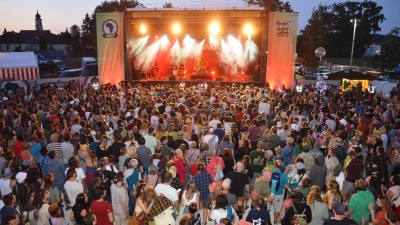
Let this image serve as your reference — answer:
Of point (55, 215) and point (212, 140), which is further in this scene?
point (212, 140)

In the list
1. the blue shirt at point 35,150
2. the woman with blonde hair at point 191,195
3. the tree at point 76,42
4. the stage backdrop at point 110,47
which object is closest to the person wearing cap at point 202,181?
the woman with blonde hair at point 191,195

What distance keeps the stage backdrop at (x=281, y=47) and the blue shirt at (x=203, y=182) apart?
Answer: 1299cm

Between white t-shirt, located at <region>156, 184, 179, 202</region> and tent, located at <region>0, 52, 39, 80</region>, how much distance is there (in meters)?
15.9

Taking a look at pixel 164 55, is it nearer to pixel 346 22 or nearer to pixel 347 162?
pixel 347 162

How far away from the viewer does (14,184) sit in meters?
5.43

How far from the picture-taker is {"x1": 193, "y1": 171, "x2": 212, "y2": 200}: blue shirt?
18.2ft

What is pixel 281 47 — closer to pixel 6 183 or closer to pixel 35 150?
pixel 35 150

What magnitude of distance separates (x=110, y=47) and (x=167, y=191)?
14.3 metres

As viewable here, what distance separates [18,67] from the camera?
18.1 metres

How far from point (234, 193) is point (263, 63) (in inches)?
522

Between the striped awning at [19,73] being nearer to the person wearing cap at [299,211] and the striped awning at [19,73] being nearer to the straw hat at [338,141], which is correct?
the straw hat at [338,141]

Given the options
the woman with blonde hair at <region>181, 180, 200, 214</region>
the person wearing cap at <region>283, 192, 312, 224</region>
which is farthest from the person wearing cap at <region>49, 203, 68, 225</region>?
the person wearing cap at <region>283, 192, 312, 224</region>

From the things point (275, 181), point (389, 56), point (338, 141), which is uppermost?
point (389, 56)

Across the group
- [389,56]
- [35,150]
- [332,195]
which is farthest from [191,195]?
[389,56]
